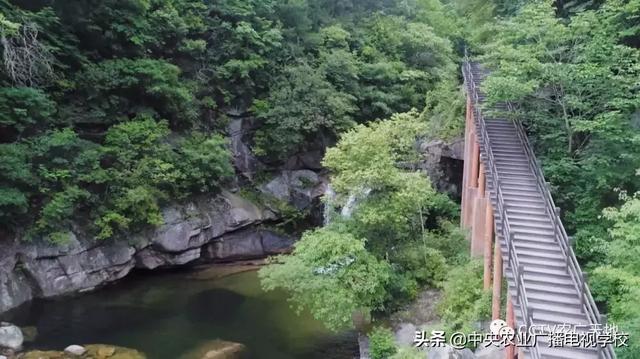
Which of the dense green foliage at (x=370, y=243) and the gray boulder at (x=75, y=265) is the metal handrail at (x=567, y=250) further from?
the gray boulder at (x=75, y=265)

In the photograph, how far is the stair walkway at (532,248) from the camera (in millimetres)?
11023

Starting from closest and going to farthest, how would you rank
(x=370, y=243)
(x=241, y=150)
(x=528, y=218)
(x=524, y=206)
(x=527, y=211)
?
(x=528, y=218), (x=527, y=211), (x=524, y=206), (x=370, y=243), (x=241, y=150)

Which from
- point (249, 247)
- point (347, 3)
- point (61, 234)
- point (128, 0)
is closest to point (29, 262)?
point (61, 234)

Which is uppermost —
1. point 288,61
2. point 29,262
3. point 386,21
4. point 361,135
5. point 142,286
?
point 386,21

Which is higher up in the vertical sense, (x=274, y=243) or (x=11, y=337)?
(x=274, y=243)

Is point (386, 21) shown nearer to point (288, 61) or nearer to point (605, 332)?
point (288, 61)

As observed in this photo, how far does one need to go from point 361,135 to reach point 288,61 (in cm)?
1337

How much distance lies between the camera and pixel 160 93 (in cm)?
2391

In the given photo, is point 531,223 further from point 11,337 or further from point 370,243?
point 11,337

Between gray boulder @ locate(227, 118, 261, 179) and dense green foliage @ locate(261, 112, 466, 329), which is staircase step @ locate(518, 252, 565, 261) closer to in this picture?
dense green foliage @ locate(261, 112, 466, 329)

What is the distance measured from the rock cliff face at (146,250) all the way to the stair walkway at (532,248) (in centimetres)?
1313

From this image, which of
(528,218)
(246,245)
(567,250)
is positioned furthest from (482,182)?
(246,245)

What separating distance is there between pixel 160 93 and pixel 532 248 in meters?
18.1

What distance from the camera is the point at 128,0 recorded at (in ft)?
77.5
